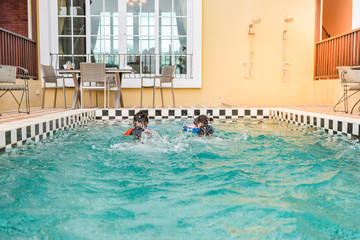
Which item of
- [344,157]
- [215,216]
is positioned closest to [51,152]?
[215,216]

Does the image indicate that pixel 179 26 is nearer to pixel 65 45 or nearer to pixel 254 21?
pixel 254 21

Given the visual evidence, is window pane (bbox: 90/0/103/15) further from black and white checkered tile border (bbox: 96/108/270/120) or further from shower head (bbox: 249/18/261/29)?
shower head (bbox: 249/18/261/29)

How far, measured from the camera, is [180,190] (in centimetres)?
190

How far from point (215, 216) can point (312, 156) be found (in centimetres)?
166

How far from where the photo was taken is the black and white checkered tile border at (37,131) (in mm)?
2608

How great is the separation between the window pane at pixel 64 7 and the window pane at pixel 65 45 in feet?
1.89

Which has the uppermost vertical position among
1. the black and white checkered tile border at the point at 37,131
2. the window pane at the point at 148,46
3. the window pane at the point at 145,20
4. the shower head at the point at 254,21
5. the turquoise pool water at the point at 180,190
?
the window pane at the point at 145,20

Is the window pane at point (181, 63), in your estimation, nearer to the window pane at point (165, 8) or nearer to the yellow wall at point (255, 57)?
the yellow wall at point (255, 57)

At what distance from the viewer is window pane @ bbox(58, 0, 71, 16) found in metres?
7.41

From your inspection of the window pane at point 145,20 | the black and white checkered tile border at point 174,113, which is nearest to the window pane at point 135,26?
the window pane at point 145,20

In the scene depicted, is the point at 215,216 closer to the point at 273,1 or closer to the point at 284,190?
the point at 284,190

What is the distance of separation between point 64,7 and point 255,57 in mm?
4551

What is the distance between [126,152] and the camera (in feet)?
9.44

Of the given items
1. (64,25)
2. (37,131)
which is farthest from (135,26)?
(37,131)
